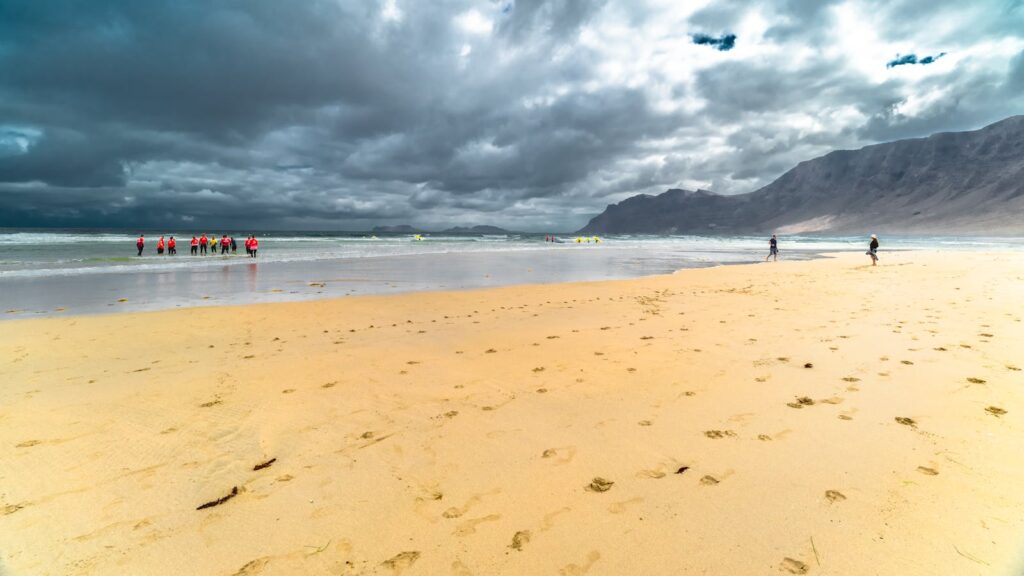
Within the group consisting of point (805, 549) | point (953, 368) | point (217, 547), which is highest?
point (953, 368)

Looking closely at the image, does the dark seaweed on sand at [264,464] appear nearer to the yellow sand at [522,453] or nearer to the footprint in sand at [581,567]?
the yellow sand at [522,453]

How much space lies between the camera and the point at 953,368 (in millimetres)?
6105

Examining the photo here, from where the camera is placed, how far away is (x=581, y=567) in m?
2.75

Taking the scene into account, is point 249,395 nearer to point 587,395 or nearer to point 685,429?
point 587,395

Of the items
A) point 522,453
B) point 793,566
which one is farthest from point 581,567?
point 522,453

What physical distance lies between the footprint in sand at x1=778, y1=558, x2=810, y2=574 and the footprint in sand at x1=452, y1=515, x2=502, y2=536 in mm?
1805

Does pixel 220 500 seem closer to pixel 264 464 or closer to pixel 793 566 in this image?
pixel 264 464

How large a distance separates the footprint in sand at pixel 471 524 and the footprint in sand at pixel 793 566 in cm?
180

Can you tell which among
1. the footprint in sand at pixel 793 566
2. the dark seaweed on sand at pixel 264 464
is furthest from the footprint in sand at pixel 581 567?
the dark seaweed on sand at pixel 264 464

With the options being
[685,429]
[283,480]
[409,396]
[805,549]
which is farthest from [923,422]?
[283,480]

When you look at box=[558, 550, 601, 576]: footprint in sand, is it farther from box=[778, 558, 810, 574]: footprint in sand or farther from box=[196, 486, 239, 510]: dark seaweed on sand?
box=[196, 486, 239, 510]: dark seaweed on sand

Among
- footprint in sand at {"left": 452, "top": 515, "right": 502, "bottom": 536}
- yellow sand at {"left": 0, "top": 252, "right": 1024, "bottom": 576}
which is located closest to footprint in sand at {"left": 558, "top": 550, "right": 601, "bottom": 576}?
yellow sand at {"left": 0, "top": 252, "right": 1024, "bottom": 576}

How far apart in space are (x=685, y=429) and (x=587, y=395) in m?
1.34

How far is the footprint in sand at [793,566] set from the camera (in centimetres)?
264
